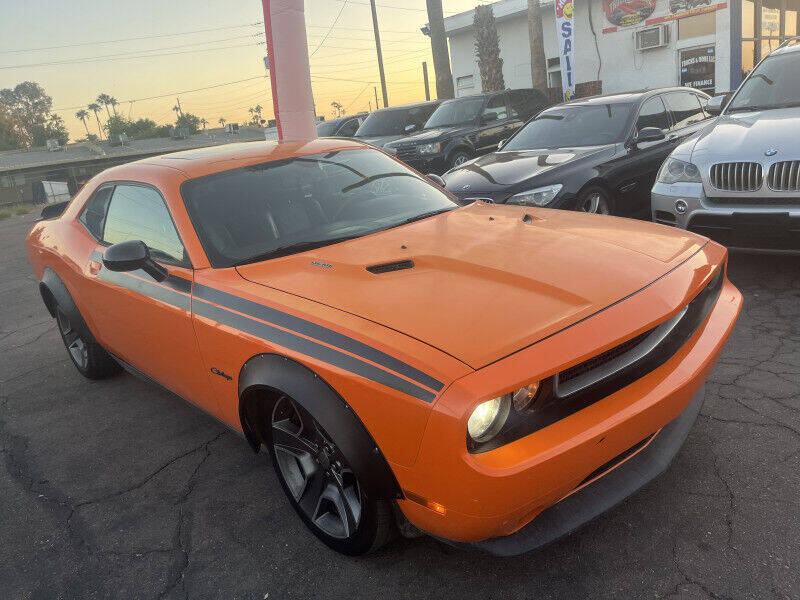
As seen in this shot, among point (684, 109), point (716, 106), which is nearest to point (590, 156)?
point (716, 106)

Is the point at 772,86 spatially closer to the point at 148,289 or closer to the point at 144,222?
the point at 144,222

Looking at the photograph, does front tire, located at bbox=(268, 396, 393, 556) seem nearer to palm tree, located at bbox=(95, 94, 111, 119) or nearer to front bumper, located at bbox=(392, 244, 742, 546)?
front bumper, located at bbox=(392, 244, 742, 546)

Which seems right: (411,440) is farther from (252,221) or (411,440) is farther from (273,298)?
(252,221)

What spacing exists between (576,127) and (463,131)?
437 cm

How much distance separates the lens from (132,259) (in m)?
2.82

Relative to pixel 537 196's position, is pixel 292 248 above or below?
above

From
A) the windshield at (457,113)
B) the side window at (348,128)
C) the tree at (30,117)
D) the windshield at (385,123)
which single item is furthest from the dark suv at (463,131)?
the tree at (30,117)

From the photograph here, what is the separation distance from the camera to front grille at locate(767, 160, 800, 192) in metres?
4.23

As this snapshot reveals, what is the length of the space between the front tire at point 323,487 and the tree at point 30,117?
82567 mm

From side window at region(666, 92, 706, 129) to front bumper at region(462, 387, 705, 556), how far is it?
18.7 ft

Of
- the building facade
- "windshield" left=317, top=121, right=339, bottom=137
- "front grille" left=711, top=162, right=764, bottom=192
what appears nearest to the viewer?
"front grille" left=711, top=162, right=764, bottom=192

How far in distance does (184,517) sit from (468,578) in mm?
1319

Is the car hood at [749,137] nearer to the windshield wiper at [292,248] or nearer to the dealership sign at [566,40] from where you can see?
the windshield wiper at [292,248]

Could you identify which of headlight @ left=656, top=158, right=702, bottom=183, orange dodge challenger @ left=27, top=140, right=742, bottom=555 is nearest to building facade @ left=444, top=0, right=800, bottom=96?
headlight @ left=656, top=158, right=702, bottom=183
